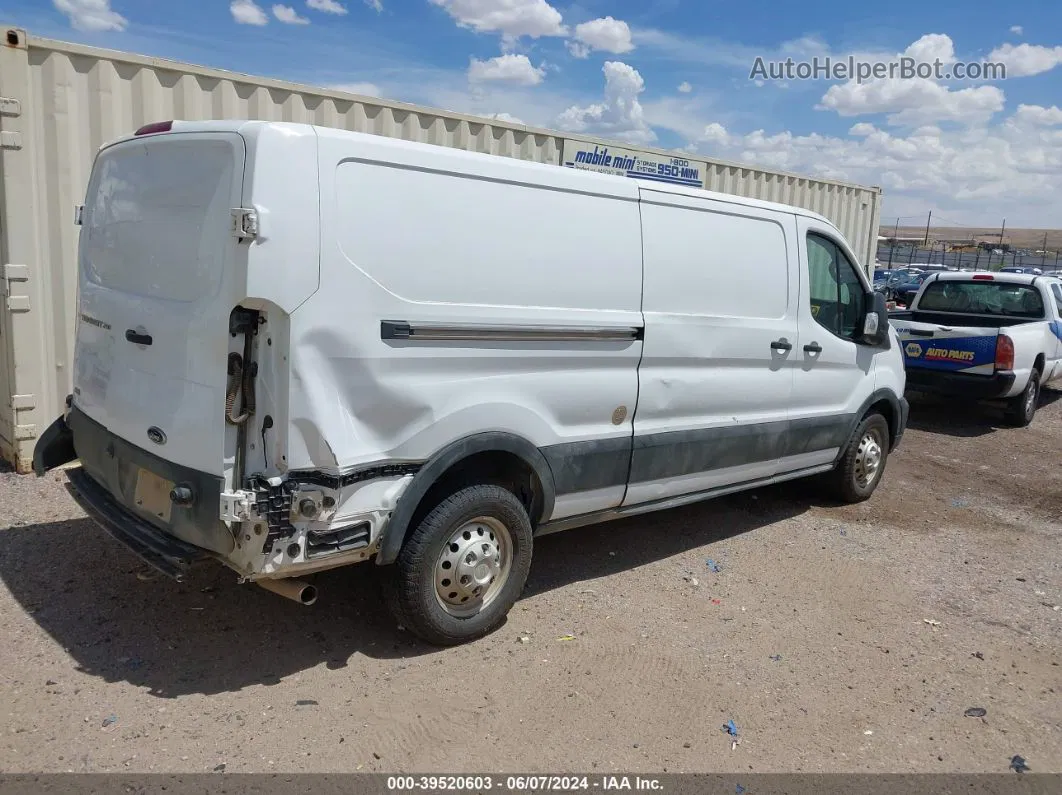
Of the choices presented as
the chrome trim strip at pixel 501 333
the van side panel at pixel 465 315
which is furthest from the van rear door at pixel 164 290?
the chrome trim strip at pixel 501 333

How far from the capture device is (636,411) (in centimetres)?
478

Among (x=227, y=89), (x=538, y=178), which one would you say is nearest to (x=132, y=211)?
(x=538, y=178)

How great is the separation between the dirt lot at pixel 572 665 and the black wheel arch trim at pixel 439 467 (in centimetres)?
64

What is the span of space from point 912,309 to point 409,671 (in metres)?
10.0

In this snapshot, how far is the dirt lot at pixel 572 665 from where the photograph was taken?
3.40 m

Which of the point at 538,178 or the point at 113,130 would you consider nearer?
the point at 538,178

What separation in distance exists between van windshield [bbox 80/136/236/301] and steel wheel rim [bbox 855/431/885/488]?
16.8ft

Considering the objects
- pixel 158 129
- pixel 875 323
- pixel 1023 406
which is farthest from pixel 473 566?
pixel 1023 406

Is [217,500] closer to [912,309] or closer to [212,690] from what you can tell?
[212,690]

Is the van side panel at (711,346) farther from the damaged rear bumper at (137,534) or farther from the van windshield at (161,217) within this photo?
the damaged rear bumper at (137,534)

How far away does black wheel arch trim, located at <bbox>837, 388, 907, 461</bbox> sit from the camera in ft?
21.5

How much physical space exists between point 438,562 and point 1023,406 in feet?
30.7

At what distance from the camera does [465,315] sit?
3.88 m
